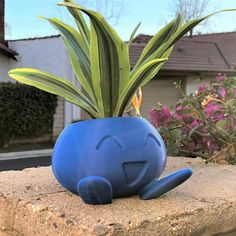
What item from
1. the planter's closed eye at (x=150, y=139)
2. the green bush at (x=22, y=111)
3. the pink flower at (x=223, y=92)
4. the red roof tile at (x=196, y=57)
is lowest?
the green bush at (x=22, y=111)

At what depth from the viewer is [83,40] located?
235cm

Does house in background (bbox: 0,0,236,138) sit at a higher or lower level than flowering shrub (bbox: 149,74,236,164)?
lower

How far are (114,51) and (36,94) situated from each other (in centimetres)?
1386

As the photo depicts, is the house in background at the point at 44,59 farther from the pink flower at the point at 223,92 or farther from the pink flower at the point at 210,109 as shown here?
the pink flower at the point at 210,109

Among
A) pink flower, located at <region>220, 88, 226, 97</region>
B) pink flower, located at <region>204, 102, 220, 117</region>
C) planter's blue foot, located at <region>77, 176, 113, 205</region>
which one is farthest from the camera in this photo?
pink flower, located at <region>220, 88, 226, 97</region>

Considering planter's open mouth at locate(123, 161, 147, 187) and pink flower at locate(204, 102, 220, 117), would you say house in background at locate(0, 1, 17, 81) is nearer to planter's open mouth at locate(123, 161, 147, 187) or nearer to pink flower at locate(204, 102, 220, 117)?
pink flower at locate(204, 102, 220, 117)

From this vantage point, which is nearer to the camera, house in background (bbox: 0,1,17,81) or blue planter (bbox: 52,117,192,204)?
blue planter (bbox: 52,117,192,204)

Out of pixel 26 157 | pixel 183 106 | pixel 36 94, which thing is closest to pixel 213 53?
pixel 36 94

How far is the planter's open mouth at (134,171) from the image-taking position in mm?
2080

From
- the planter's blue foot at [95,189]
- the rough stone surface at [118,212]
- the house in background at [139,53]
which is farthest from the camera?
the house in background at [139,53]

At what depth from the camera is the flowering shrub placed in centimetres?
341

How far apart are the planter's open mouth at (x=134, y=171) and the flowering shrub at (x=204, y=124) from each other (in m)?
1.35

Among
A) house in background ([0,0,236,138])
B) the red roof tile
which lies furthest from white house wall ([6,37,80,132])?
the red roof tile

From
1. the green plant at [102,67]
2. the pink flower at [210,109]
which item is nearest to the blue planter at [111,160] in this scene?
the green plant at [102,67]
